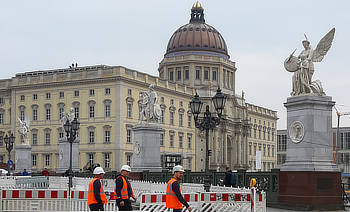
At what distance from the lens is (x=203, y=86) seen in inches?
4178

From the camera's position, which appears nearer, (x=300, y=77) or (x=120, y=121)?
(x=300, y=77)

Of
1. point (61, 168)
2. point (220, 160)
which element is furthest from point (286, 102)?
point (220, 160)

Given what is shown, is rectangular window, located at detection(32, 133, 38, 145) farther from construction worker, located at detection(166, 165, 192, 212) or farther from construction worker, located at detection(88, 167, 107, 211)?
construction worker, located at detection(166, 165, 192, 212)

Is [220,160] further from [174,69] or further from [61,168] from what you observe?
[61,168]

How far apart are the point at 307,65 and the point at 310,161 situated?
3.84 m

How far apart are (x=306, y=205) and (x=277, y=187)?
214 cm

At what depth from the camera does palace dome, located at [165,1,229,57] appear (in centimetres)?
11056

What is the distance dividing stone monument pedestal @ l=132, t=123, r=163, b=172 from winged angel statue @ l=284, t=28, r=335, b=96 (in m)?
11.9

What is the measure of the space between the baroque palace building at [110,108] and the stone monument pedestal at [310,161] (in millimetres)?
37954

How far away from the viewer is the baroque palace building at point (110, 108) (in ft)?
248

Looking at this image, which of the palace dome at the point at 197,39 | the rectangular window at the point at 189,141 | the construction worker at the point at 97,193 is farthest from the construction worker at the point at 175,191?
the palace dome at the point at 197,39

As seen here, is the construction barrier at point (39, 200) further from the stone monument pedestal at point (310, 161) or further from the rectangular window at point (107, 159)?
the rectangular window at point (107, 159)

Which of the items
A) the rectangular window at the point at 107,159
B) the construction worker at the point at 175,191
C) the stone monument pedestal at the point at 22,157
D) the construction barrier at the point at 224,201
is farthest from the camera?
the rectangular window at the point at 107,159

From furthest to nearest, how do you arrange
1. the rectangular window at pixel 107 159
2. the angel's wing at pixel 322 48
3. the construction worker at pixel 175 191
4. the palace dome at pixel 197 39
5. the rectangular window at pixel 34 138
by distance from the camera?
1. the palace dome at pixel 197 39
2. the rectangular window at pixel 34 138
3. the rectangular window at pixel 107 159
4. the angel's wing at pixel 322 48
5. the construction worker at pixel 175 191
